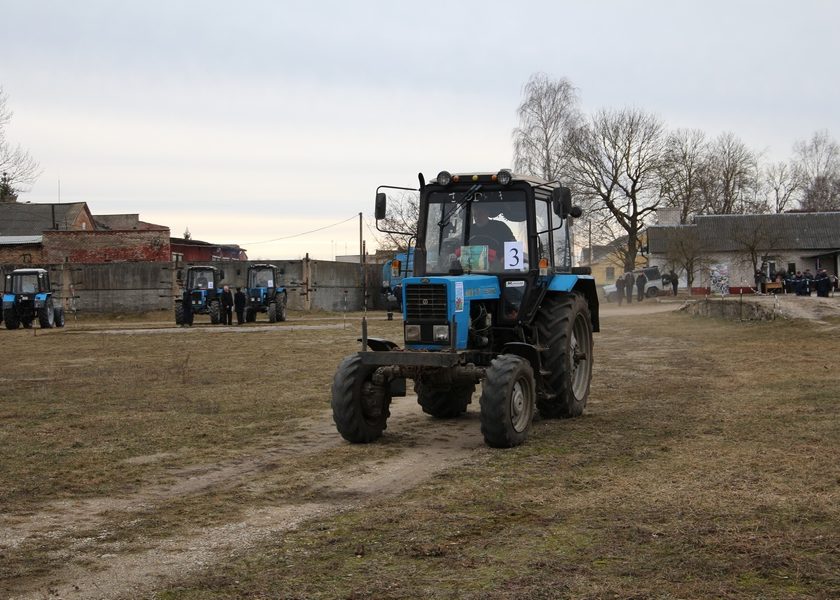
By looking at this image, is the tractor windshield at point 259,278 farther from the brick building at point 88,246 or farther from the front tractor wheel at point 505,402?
the front tractor wheel at point 505,402

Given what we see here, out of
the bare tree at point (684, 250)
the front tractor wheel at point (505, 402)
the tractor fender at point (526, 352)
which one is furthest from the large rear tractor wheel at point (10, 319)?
the bare tree at point (684, 250)

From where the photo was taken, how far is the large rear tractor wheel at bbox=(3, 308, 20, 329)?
3566 centimetres

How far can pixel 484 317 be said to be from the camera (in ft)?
33.5

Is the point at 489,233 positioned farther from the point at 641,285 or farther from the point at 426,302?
the point at 641,285

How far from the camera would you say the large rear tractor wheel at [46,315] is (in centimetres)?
3547

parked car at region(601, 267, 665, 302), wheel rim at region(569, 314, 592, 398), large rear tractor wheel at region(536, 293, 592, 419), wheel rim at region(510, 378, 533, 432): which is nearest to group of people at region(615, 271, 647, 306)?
parked car at region(601, 267, 665, 302)

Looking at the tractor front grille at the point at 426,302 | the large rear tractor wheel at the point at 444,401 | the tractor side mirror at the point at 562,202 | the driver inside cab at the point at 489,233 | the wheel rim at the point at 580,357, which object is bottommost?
the large rear tractor wheel at the point at 444,401

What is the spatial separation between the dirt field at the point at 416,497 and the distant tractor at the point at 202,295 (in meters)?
20.8

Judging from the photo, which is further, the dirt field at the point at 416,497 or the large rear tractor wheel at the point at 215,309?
the large rear tractor wheel at the point at 215,309

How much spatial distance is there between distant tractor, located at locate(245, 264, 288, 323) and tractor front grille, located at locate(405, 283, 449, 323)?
28.0m

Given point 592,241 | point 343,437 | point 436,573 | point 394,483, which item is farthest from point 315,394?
point 592,241

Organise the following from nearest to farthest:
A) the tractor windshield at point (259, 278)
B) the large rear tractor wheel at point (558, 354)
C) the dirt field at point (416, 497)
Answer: the dirt field at point (416, 497) < the large rear tractor wheel at point (558, 354) < the tractor windshield at point (259, 278)

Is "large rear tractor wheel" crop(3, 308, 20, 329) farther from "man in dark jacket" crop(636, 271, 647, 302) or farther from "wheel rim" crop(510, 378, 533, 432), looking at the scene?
"man in dark jacket" crop(636, 271, 647, 302)

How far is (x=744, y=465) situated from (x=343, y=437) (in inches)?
151
